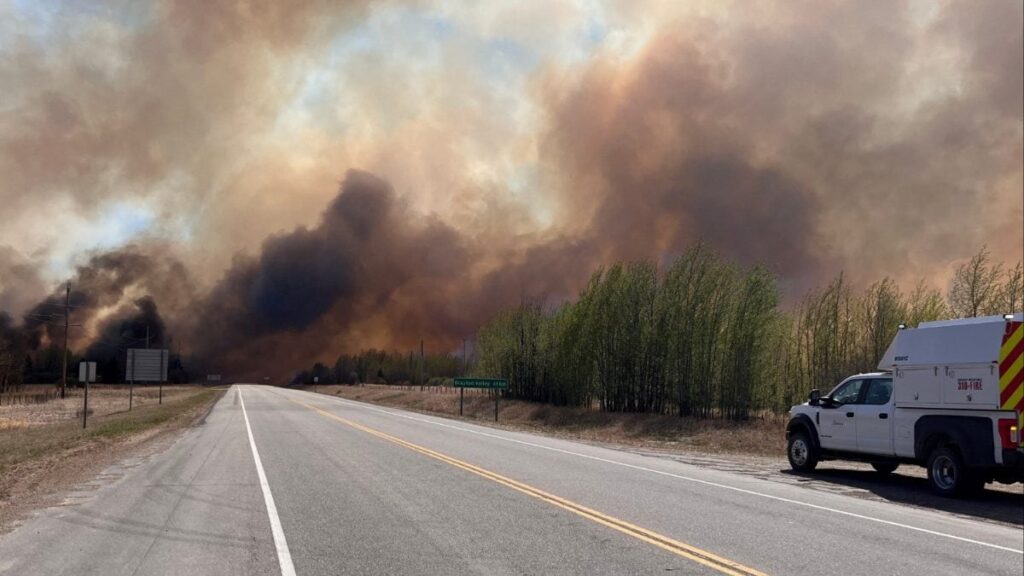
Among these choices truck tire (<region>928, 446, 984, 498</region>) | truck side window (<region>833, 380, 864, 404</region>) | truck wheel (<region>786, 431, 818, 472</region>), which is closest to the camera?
truck tire (<region>928, 446, 984, 498</region>)

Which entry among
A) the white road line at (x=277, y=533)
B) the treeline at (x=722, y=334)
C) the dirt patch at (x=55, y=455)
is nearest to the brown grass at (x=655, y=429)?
the treeline at (x=722, y=334)

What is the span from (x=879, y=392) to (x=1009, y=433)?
3.38 meters

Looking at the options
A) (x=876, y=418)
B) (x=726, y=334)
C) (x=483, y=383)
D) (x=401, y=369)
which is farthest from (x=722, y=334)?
(x=401, y=369)

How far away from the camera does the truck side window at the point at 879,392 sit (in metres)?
16.2

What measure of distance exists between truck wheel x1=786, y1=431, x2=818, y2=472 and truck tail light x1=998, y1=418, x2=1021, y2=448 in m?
4.94

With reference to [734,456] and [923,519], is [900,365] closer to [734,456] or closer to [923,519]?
[923,519]

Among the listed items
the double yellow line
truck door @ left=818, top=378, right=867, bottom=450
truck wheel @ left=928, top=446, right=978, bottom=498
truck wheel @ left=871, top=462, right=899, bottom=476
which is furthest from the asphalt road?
truck wheel @ left=871, top=462, right=899, bottom=476

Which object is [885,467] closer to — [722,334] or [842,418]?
[842,418]

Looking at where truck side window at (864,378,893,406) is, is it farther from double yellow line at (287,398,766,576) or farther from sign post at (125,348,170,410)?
sign post at (125,348,170,410)

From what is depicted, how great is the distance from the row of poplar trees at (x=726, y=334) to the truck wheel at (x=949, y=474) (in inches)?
776

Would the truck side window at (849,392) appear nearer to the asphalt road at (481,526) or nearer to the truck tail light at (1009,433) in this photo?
the asphalt road at (481,526)

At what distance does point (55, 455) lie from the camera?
24.3 metres

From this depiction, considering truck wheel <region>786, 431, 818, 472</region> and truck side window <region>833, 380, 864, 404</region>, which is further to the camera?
truck wheel <region>786, 431, 818, 472</region>

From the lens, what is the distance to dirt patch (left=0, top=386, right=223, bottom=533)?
14.4m
